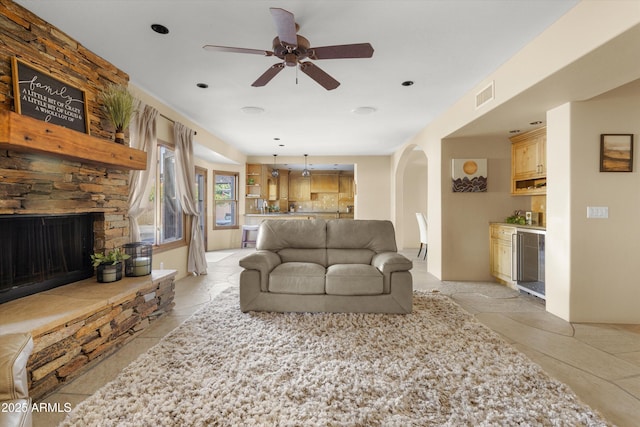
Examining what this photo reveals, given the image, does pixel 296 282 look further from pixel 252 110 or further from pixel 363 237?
pixel 252 110

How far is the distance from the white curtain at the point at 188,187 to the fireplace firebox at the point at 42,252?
187 centimetres

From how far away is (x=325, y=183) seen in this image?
35.0 feet

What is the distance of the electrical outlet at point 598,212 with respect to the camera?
307cm

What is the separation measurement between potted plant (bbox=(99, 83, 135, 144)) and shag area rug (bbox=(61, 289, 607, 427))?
2058 millimetres

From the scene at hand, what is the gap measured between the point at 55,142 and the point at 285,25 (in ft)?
6.10

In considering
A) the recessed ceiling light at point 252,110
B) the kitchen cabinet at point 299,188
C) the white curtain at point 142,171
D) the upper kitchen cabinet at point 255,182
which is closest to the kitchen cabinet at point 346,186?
the kitchen cabinet at point 299,188

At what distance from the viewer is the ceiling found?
7.30 ft

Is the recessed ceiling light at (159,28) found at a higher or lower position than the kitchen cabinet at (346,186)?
higher

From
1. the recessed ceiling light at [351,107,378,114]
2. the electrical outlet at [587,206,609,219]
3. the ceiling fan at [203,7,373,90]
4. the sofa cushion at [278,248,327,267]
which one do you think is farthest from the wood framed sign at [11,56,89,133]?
the electrical outlet at [587,206,609,219]

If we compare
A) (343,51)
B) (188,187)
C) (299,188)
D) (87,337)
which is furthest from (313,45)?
(299,188)

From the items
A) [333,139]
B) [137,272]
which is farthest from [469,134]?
[137,272]

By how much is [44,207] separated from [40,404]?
1.43m

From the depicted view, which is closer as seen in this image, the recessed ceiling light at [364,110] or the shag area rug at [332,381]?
the shag area rug at [332,381]

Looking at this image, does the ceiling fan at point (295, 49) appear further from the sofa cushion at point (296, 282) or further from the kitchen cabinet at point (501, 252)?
the kitchen cabinet at point (501, 252)
